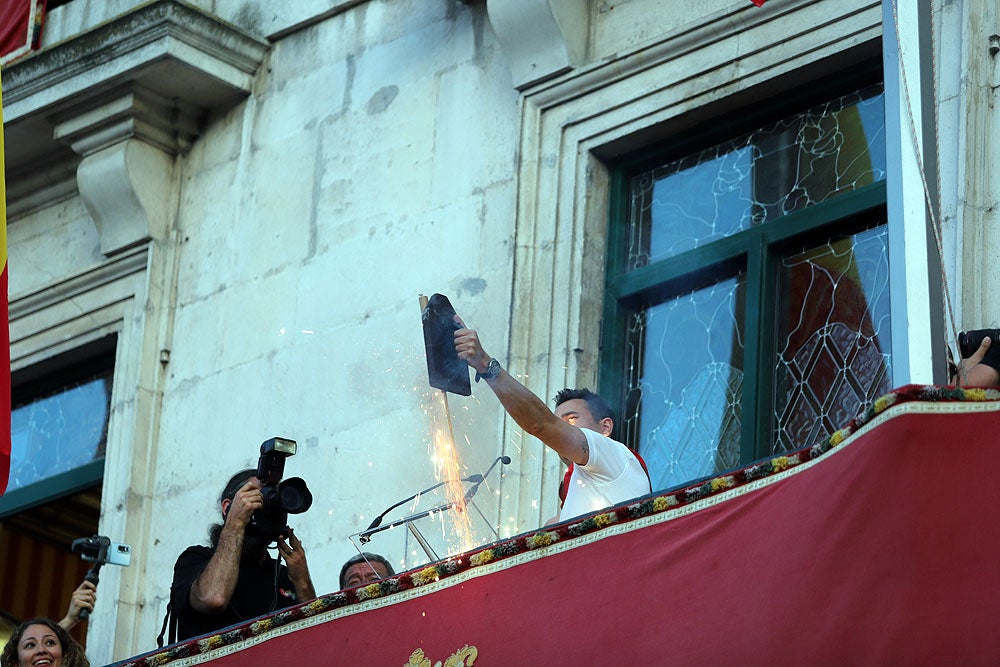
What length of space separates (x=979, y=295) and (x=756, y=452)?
1290mm

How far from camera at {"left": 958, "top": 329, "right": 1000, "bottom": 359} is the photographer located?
255 centimetres

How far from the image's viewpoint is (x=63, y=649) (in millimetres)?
9344

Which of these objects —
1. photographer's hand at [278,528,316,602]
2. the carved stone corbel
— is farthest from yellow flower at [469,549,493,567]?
the carved stone corbel

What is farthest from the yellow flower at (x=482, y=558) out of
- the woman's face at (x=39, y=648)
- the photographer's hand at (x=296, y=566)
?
the woman's face at (x=39, y=648)

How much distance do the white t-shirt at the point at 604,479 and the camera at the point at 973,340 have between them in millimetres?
1169

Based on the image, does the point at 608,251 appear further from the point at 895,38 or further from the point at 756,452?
the point at 895,38

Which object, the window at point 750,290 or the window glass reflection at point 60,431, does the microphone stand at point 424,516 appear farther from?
the window glass reflection at point 60,431

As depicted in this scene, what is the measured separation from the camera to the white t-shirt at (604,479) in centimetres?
865

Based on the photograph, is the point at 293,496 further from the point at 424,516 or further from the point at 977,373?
the point at 977,373

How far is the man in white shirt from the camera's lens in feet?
28.1

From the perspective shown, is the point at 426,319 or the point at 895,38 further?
the point at 426,319

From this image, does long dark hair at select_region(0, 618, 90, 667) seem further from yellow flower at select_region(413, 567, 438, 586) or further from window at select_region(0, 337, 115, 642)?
window at select_region(0, 337, 115, 642)

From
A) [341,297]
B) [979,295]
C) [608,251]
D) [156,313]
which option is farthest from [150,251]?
[979,295]

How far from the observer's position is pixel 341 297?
1134cm
